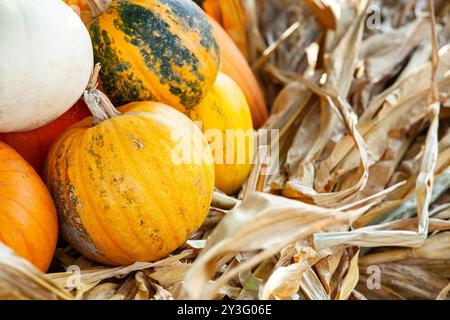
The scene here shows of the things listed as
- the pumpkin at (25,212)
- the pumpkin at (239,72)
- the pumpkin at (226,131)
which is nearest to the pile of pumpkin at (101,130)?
the pumpkin at (25,212)

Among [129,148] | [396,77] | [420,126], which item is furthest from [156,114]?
[396,77]

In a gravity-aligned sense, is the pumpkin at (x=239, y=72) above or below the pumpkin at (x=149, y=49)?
below

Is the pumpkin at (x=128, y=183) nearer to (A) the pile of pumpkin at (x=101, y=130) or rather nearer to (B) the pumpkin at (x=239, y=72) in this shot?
(A) the pile of pumpkin at (x=101, y=130)

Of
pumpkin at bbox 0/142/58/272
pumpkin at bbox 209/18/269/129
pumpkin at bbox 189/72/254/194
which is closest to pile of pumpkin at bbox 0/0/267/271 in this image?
pumpkin at bbox 0/142/58/272

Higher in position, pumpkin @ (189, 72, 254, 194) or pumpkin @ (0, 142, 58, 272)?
pumpkin @ (0, 142, 58, 272)

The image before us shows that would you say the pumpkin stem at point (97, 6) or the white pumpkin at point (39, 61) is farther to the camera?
the pumpkin stem at point (97, 6)

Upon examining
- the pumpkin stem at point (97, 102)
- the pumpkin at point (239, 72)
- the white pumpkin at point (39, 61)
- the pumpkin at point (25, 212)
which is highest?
the white pumpkin at point (39, 61)

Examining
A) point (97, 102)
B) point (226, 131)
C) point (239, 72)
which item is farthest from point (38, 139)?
point (239, 72)

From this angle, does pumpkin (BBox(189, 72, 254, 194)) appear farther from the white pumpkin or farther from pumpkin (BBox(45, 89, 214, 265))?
the white pumpkin
